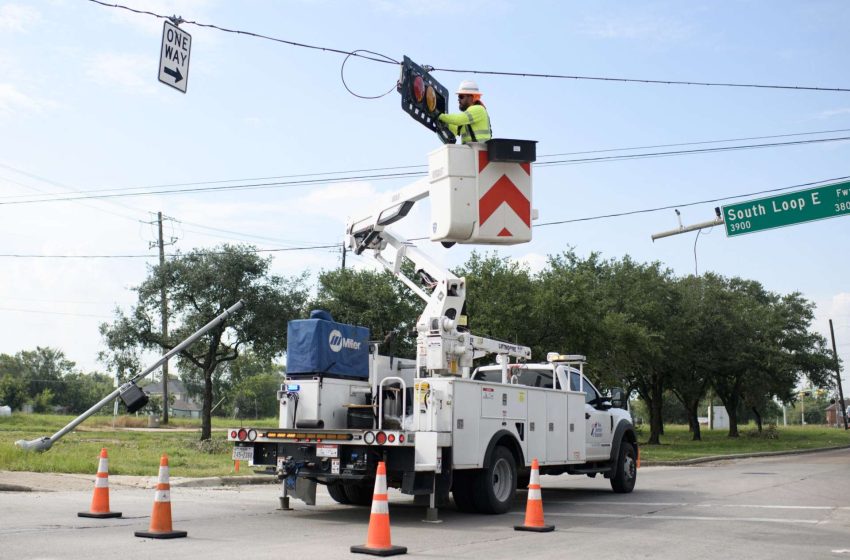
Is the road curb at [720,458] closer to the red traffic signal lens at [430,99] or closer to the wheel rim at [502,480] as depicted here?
the wheel rim at [502,480]

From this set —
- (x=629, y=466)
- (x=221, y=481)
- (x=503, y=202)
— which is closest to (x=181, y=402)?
(x=221, y=481)

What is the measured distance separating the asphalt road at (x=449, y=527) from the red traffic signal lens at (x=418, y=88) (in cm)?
527

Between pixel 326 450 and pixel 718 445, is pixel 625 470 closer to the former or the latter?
pixel 326 450

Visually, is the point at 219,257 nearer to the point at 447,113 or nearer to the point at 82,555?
the point at 447,113

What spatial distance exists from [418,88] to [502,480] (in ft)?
18.0

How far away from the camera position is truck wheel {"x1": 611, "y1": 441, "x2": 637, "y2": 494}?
16.2 m

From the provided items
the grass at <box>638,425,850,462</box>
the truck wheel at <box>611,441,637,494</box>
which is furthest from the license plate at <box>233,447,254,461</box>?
the grass at <box>638,425,850,462</box>

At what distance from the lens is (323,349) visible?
11.9 meters

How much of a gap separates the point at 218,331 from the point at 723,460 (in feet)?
65.7

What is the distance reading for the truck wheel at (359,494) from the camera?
43.6 ft

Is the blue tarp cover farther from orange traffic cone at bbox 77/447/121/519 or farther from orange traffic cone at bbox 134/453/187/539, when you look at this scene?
orange traffic cone at bbox 134/453/187/539

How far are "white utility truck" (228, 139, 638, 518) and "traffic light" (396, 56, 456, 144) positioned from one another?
340mm

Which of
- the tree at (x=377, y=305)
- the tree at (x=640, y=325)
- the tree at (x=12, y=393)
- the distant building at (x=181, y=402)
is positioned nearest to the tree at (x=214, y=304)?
the tree at (x=377, y=305)

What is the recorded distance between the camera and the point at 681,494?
16.3m
